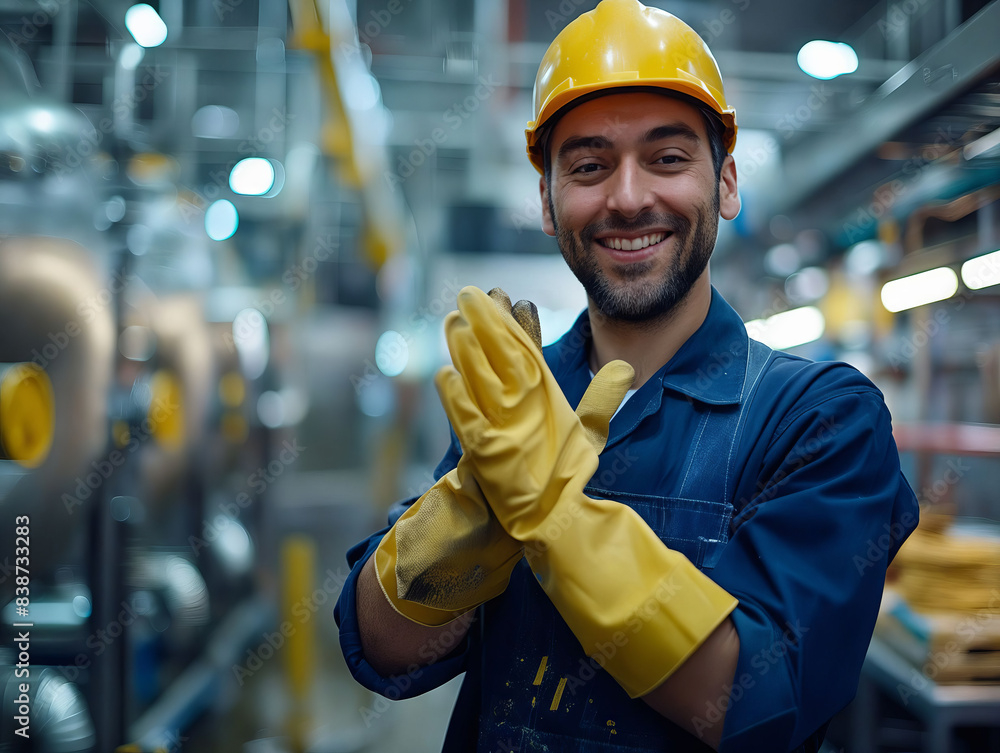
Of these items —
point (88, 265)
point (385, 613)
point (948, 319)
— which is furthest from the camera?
point (948, 319)

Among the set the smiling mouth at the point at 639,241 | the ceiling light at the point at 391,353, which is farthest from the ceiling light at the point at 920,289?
the ceiling light at the point at 391,353

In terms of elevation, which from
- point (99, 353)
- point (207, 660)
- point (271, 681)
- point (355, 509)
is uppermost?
point (99, 353)

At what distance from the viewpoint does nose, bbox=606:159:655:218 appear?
1.11 m

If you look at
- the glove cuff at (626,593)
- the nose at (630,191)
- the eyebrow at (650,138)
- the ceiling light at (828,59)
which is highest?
the ceiling light at (828,59)

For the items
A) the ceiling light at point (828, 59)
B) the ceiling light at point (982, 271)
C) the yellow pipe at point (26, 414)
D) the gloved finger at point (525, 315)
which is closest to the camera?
the gloved finger at point (525, 315)

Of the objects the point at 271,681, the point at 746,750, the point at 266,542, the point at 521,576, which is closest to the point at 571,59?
the point at 521,576

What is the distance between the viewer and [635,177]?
3.69ft

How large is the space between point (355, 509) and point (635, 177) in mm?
5783

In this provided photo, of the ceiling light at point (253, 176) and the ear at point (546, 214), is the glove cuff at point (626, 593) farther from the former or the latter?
the ceiling light at point (253, 176)

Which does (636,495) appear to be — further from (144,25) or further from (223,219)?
(223,219)

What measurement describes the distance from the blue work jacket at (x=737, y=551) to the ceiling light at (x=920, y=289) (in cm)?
301

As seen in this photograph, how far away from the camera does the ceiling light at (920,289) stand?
3555mm

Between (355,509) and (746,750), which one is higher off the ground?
(746,750)

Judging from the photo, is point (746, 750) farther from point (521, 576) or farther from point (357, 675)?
point (357, 675)
